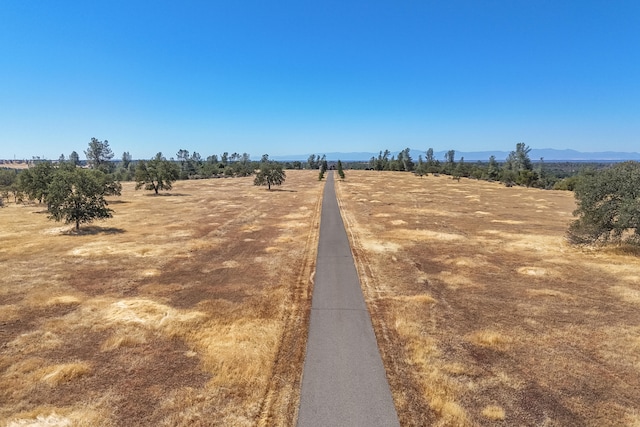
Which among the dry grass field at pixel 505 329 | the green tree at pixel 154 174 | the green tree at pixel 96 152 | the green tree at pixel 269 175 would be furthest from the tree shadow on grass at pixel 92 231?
the green tree at pixel 96 152

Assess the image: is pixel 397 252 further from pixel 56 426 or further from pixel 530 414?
pixel 56 426

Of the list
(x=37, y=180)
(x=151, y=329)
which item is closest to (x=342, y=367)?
(x=151, y=329)

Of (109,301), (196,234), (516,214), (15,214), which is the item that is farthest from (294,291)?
(15,214)

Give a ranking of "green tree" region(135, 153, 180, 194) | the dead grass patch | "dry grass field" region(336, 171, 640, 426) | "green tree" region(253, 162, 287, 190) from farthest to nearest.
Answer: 1. "green tree" region(253, 162, 287, 190)
2. "green tree" region(135, 153, 180, 194)
3. "dry grass field" region(336, 171, 640, 426)
4. the dead grass patch

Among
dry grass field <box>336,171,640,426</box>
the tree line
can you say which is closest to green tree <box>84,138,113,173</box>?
the tree line

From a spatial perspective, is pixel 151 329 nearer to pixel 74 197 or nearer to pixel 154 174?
pixel 74 197

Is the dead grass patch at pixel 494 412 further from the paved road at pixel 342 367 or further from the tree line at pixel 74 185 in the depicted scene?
the tree line at pixel 74 185

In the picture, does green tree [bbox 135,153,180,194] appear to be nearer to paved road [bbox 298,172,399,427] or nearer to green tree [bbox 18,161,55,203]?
green tree [bbox 18,161,55,203]
